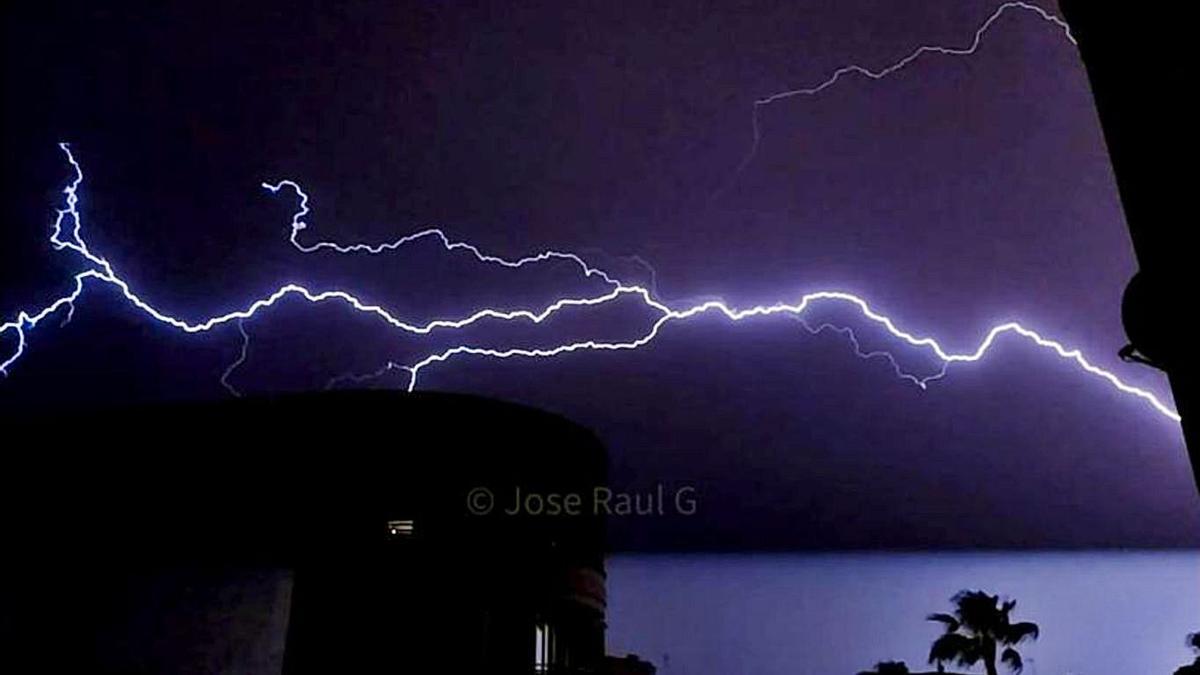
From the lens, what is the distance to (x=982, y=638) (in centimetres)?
1870

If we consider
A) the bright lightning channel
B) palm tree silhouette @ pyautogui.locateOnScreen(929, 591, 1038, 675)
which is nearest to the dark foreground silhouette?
palm tree silhouette @ pyautogui.locateOnScreen(929, 591, 1038, 675)

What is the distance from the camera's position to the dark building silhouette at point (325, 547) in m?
8.38

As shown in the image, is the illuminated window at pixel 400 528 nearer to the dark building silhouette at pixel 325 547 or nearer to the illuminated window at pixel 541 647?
the dark building silhouette at pixel 325 547

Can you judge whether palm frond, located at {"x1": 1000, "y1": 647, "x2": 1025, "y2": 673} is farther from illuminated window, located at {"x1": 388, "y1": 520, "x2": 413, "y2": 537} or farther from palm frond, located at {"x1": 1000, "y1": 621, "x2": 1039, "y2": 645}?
illuminated window, located at {"x1": 388, "y1": 520, "x2": 413, "y2": 537}

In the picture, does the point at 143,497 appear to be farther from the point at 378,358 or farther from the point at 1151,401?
the point at 1151,401

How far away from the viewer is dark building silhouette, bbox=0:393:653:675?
838cm

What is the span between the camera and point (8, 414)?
12367 mm

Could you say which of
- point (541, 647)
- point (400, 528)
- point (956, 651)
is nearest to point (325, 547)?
point (400, 528)

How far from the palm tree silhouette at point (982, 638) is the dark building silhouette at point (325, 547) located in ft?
39.2

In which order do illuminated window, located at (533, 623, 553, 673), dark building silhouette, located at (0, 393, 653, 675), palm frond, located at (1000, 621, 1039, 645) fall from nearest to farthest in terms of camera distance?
dark building silhouette, located at (0, 393, 653, 675), illuminated window, located at (533, 623, 553, 673), palm frond, located at (1000, 621, 1039, 645)

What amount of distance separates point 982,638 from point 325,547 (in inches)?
586

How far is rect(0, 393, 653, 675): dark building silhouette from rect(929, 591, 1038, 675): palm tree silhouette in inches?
470

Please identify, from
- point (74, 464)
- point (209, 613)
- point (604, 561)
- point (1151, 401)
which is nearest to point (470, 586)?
point (604, 561)

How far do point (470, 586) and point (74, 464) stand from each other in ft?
16.9
